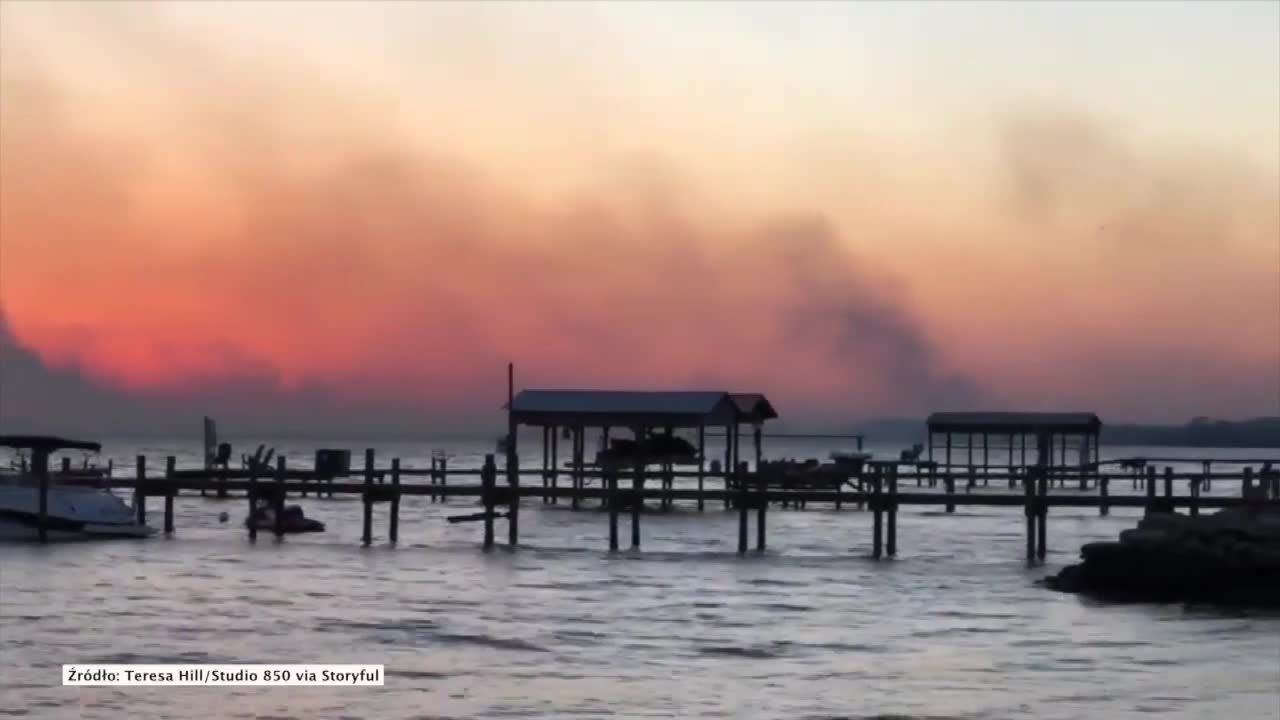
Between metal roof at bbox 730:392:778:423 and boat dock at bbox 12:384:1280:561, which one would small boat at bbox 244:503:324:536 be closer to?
boat dock at bbox 12:384:1280:561

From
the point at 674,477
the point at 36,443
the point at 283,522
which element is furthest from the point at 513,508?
the point at 674,477

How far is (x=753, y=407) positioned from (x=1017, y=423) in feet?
41.5

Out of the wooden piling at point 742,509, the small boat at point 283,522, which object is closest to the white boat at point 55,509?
the small boat at point 283,522

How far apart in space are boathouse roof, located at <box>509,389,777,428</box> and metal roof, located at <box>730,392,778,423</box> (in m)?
2.36

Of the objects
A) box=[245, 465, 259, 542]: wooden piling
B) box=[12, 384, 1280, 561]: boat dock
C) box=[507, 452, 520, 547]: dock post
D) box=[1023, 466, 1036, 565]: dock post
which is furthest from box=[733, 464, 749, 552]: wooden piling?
box=[245, 465, 259, 542]: wooden piling

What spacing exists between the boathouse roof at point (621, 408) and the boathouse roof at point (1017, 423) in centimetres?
1499

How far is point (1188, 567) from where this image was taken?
3100 centimetres

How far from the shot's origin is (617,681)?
2189 centimetres

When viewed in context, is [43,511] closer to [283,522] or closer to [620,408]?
[283,522]

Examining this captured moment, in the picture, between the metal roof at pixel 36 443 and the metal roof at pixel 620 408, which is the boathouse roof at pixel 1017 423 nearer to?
the metal roof at pixel 620 408

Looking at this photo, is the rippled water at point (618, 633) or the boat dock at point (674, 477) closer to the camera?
the rippled water at point (618, 633)

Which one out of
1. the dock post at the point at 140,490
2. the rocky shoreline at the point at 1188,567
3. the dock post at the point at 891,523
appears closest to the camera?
the rocky shoreline at the point at 1188,567

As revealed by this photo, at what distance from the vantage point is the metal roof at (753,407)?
61656mm

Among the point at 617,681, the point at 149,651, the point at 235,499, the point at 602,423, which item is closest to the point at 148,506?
the point at 235,499
